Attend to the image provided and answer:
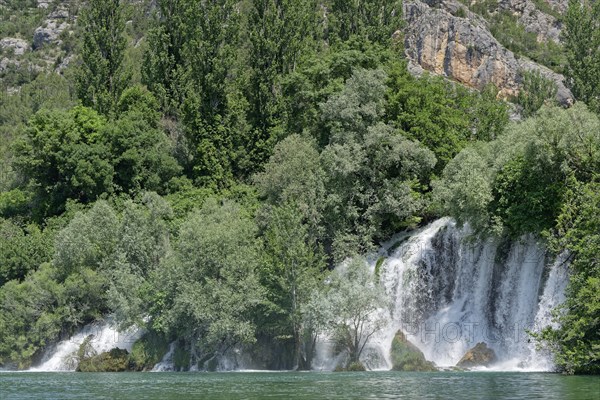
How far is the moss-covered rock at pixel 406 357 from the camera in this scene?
5995 centimetres

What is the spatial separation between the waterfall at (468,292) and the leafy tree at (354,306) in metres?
2.26

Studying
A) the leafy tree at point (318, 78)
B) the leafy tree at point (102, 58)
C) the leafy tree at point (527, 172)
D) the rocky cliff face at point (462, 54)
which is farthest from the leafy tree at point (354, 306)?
the rocky cliff face at point (462, 54)

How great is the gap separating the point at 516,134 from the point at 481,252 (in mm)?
8148

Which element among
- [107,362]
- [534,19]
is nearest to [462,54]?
[534,19]

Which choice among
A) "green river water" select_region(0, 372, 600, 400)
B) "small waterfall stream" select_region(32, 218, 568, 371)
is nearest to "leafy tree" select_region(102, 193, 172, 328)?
"small waterfall stream" select_region(32, 218, 568, 371)

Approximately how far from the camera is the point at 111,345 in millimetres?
69625

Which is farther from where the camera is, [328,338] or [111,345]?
[111,345]

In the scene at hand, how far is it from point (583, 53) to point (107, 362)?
51.8 meters

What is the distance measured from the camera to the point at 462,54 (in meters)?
123

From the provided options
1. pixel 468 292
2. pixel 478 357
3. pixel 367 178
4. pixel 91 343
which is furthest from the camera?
pixel 367 178

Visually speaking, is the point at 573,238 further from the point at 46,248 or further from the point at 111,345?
the point at 46,248

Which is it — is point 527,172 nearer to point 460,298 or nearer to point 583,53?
point 460,298

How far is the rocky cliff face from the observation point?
403ft

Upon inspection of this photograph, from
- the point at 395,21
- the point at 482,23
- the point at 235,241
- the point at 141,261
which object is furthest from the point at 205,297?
the point at 482,23
